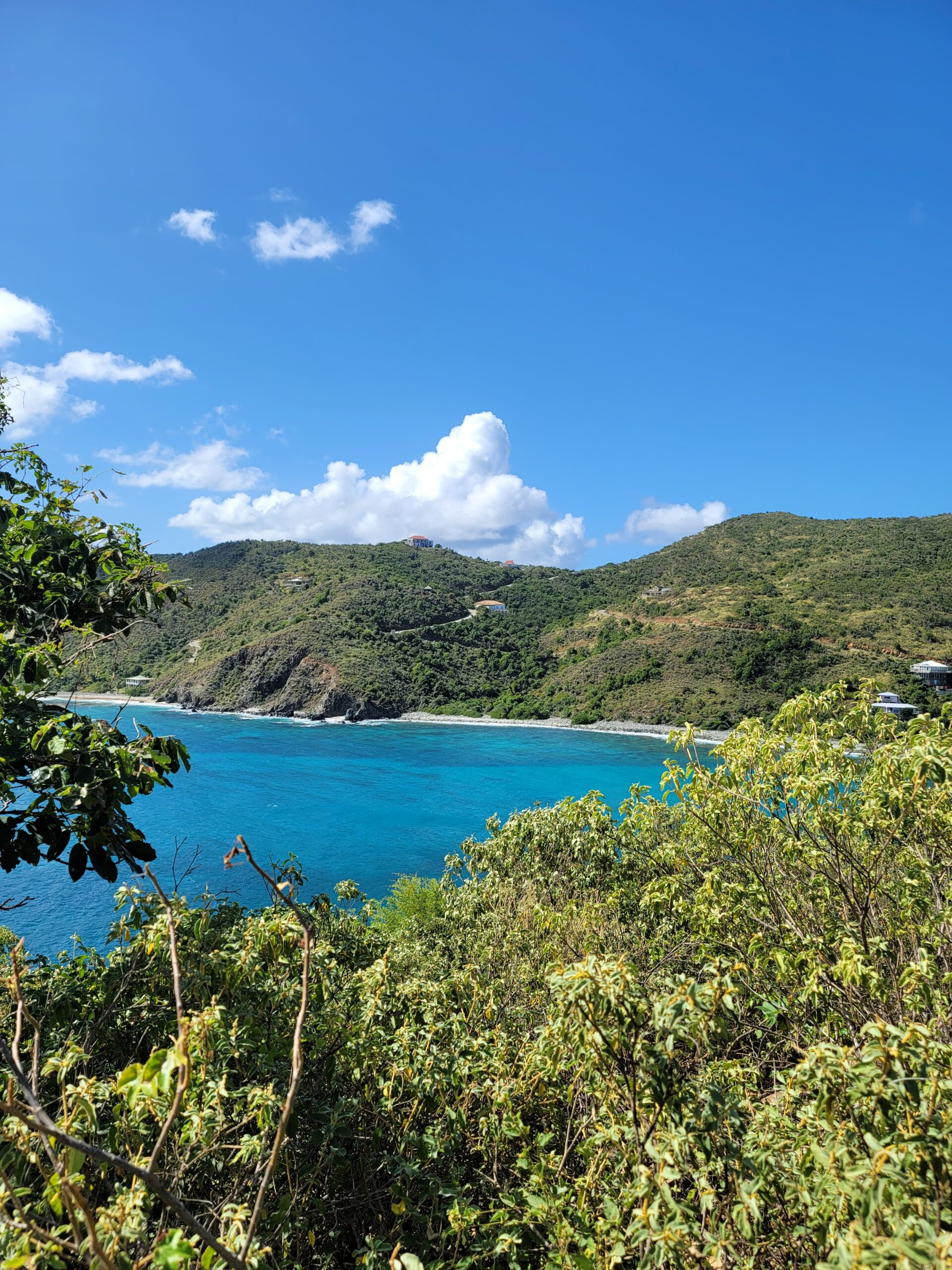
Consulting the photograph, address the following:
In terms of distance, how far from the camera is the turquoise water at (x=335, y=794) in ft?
84.8

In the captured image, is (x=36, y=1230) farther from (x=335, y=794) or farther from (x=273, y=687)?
(x=273, y=687)

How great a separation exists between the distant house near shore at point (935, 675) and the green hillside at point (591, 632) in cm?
112

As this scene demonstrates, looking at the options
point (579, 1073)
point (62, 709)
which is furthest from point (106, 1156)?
point (62, 709)

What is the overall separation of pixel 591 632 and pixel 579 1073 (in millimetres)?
82924

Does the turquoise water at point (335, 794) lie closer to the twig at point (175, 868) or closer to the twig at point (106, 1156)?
the twig at point (175, 868)

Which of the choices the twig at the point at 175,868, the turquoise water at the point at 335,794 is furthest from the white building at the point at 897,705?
the twig at the point at 175,868

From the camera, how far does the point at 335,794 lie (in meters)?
42.3

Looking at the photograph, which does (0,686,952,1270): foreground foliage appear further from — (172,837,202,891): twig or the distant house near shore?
the distant house near shore

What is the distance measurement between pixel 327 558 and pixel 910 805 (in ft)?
360

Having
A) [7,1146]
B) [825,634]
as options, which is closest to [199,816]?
[7,1146]

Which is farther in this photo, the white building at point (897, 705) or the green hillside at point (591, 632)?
the green hillside at point (591, 632)

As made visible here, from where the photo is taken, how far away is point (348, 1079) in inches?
161

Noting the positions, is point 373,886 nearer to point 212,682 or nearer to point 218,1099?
point 218,1099

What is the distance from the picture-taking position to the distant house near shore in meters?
45.5
